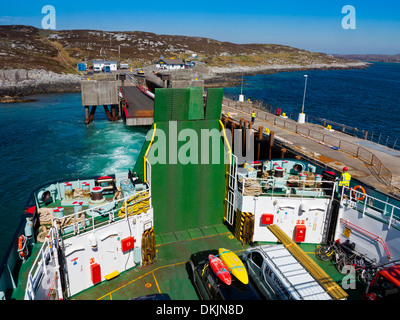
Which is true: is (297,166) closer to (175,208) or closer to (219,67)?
(175,208)

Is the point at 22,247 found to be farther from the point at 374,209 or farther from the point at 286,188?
the point at 374,209

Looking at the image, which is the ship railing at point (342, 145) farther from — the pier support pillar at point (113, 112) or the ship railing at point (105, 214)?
the pier support pillar at point (113, 112)

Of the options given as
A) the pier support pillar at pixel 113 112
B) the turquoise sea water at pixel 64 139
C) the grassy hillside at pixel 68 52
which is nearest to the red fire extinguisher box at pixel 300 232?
the turquoise sea water at pixel 64 139

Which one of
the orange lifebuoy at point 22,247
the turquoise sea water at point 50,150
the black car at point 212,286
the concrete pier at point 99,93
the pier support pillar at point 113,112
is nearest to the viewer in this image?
the black car at point 212,286

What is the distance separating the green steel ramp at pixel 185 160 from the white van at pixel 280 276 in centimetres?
456

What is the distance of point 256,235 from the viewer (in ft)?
54.4

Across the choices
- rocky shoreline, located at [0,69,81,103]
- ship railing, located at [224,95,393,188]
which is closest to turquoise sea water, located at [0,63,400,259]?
rocky shoreline, located at [0,69,81,103]

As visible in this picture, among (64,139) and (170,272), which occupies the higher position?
(64,139)

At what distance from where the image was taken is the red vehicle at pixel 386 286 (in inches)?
381

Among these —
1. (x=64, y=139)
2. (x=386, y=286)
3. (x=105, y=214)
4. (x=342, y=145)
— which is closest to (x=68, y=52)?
(x=64, y=139)

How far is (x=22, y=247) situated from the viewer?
11789mm

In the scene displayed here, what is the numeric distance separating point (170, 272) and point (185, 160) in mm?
5863

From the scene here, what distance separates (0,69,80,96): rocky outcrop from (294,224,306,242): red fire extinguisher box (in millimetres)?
89137

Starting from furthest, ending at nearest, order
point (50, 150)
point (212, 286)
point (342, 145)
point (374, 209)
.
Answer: point (50, 150)
point (342, 145)
point (374, 209)
point (212, 286)
